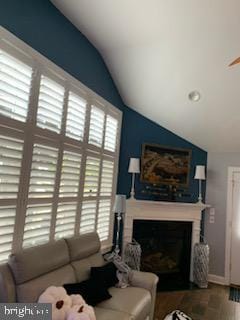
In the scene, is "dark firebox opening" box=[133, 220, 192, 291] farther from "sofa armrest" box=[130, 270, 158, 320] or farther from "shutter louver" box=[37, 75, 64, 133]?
"shutter louver" box=[37, 75, 64, 133]

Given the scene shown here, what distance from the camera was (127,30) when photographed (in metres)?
3.32

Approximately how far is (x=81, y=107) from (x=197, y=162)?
2.72m

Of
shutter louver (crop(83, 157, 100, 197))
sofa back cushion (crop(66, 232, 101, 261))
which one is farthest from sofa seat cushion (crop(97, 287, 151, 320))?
shutter louver (crop(83, 157, 100, 197))

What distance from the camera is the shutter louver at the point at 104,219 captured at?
420 cm

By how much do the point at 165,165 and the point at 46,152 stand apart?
264 centimetres

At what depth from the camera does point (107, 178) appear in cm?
443

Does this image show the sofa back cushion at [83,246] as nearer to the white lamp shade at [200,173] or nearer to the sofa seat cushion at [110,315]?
the sofa seat cushion at [110,315]

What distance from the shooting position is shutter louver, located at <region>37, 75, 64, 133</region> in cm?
288

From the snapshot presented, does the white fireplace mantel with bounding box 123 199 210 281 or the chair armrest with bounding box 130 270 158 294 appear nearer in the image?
the chair armrest with bounding box 130 270 158 294

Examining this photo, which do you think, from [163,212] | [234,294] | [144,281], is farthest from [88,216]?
[234,294]

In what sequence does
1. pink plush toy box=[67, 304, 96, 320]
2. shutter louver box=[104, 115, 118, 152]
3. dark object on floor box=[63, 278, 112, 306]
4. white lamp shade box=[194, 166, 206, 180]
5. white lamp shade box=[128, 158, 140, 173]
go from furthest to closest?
white lamp shade box=[194, 166, 206, 180] < white lamp shade box=[128, 158, 140, 173] < shutter louver box=[104, 115, 118, 152] < dark object on floor box=[63, 278, 112, 306] < pink plush toy box=[67, 304, 96, 320]

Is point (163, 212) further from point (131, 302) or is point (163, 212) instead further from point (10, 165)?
point (10, 165)

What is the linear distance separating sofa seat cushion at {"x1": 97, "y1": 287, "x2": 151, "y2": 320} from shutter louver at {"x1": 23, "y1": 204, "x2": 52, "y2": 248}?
35.1 inches

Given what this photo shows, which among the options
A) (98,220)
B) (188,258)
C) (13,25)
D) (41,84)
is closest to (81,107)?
(41,84)
